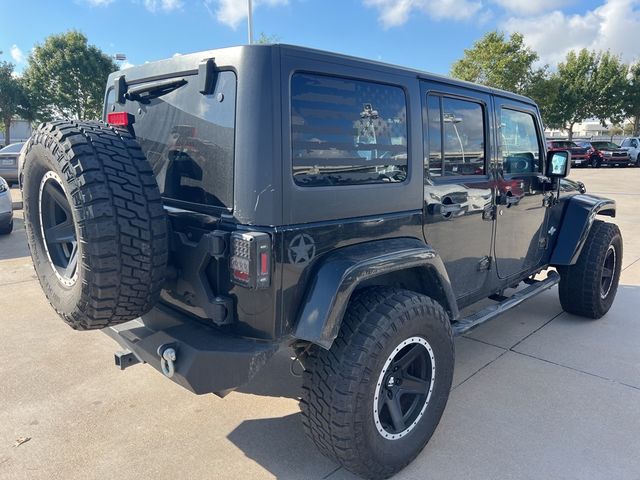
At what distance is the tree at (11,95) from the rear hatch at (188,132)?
3157cm

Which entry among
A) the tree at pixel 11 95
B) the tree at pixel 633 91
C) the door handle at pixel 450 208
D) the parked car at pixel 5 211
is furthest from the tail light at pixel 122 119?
the tree at pixel 633 91

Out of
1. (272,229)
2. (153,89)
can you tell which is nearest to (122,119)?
(153,89)

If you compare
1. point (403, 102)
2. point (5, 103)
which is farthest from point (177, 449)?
point (5, 103)

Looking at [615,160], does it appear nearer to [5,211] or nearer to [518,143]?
[518,143]

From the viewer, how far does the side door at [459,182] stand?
8.98 feet

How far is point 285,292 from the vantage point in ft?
6.66

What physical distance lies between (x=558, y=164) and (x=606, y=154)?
81.5 ft

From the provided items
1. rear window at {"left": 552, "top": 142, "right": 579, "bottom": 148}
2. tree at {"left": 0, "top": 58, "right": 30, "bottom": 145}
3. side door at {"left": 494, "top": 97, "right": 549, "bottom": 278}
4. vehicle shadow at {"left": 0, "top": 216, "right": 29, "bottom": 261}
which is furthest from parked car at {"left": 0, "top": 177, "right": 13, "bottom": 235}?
tree at {"left": 0, "top": 58, "right": 30, "bottom": 145}

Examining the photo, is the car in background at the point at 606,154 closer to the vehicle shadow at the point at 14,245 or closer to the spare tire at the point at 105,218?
the vehicle shadow at the point at 14,245

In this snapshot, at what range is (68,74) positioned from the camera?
87.5 feet

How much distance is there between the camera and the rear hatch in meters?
2.08

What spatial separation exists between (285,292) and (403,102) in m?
1.24

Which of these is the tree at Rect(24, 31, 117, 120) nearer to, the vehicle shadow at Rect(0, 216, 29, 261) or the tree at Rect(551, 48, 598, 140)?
the vehicle shadow at Rect(0, 216, 29, 261)

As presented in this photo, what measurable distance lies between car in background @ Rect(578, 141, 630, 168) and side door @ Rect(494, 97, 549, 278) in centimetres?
2433
